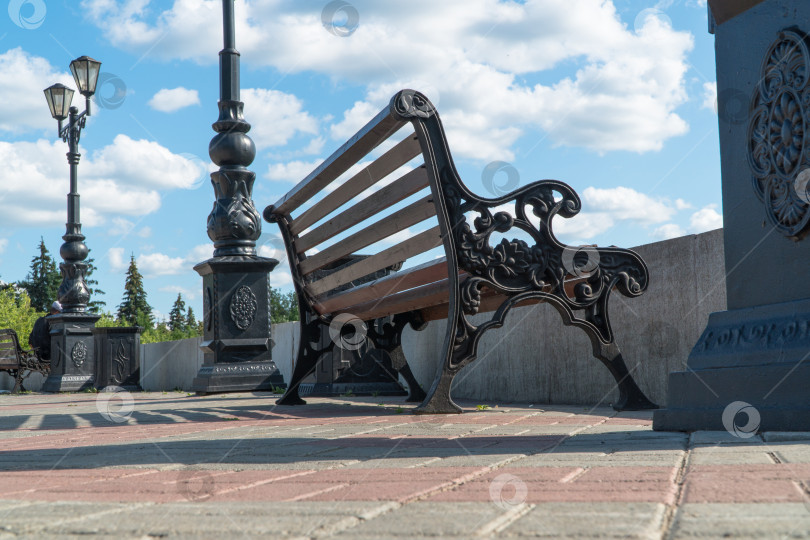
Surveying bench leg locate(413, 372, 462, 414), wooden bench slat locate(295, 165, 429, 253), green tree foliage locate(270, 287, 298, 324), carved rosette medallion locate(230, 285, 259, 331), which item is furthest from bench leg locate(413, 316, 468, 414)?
green tree foliage locate(270, 287, 298, 324)

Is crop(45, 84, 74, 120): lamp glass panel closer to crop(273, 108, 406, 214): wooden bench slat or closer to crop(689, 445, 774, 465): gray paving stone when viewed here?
crop(273, 108, 406, 214): wooden bench slat

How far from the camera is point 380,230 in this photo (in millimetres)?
5270

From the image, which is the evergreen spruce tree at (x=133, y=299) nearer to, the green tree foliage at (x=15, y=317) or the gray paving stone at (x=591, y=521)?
the green tree foliage at (x=15, y=317)

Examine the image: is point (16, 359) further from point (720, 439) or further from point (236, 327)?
point (720, 439)

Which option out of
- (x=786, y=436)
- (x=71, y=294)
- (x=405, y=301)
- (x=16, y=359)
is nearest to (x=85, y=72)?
(x=71, y=294)

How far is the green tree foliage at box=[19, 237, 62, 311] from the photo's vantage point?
65.4m

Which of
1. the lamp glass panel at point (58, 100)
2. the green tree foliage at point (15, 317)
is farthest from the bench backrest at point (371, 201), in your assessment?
the green tree foliage at point (15, 317)

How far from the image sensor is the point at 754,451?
8.05 ft

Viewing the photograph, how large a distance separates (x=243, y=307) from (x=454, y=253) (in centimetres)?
408

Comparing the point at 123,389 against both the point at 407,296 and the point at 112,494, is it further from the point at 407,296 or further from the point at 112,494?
the point at 112,494

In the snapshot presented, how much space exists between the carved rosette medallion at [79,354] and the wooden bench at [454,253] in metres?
11.8

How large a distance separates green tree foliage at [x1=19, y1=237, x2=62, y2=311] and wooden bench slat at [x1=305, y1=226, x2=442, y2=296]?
2564 inches

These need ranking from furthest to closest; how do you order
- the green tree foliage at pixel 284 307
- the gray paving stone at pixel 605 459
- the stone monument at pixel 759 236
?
the green tree foliage at pixel 284 307 → the stone monument at pixel 759 236 → the gray paving stone at pixel 605 459

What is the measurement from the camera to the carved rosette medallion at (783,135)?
303cm
